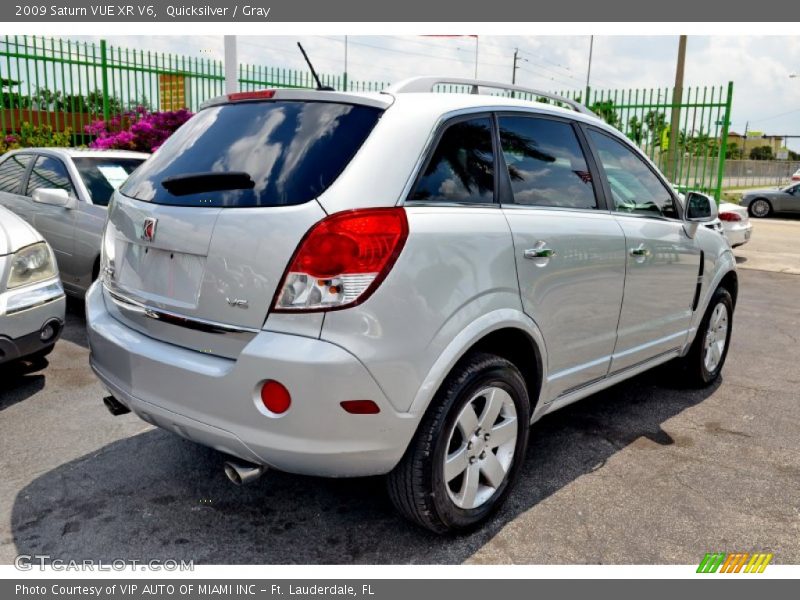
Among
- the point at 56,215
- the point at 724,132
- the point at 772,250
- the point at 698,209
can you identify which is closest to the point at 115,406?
the point at 698,209

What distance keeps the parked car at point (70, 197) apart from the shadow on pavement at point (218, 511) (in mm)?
2684

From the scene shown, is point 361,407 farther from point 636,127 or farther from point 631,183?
point 636,127

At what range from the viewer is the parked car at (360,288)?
2354 millimetres

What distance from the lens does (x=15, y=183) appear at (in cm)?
689

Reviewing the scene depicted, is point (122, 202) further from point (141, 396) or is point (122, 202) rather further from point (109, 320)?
point (141, 396)

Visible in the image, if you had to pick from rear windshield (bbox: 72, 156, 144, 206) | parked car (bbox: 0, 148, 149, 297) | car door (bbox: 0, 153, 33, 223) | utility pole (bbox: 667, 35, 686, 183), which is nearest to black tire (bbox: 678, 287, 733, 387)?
parked car (bbox: 0, 148, 149, 297)

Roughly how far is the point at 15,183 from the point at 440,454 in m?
6.03

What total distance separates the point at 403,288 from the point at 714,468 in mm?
2213

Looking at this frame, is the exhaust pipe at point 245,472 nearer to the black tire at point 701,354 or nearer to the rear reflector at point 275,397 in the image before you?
the rear reflector at point 275,397

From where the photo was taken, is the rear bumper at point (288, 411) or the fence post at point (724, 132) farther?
the fence post at point (724, 132)

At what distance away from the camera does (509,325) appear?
2.81 meters

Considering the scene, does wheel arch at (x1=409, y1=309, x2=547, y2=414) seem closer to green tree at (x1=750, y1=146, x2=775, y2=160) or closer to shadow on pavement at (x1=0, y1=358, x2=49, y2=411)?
shadow on pavement at (x1=0, y1=358, x2=49, y2=411)

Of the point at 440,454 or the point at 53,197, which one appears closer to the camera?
the point at 440,454

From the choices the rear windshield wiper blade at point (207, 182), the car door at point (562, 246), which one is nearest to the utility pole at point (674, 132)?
the car door at point (562, 246)
